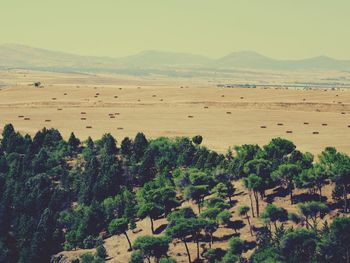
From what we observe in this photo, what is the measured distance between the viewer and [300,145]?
12612 cm

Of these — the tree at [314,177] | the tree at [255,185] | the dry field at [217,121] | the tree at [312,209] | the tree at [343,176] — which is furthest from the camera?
the dry field at [217,121]

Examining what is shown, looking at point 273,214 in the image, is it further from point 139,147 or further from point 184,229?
point 139,147

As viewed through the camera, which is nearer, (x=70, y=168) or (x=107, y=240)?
(x=107, y=240)

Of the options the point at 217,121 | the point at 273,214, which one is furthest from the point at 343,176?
the point at 217,121

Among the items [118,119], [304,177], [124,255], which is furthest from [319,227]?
[118,119]

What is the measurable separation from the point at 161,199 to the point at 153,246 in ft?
52.2

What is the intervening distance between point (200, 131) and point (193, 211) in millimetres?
68516

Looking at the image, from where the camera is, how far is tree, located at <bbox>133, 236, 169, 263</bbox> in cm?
6725

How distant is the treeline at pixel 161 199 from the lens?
221 feet

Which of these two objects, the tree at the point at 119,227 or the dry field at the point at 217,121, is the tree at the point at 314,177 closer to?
the tree at the point at 119,227

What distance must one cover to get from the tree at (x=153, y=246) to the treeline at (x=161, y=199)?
0.12 metres

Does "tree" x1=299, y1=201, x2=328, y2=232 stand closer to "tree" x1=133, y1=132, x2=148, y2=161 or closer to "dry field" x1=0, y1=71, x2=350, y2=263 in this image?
"tree" x1=133, y1=132, x2=148, y2=161

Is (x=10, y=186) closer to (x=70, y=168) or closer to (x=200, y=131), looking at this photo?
(x=70, y=168)

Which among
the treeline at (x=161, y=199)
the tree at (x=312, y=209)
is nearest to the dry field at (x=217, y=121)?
the treeline at (x=161, y=199)
